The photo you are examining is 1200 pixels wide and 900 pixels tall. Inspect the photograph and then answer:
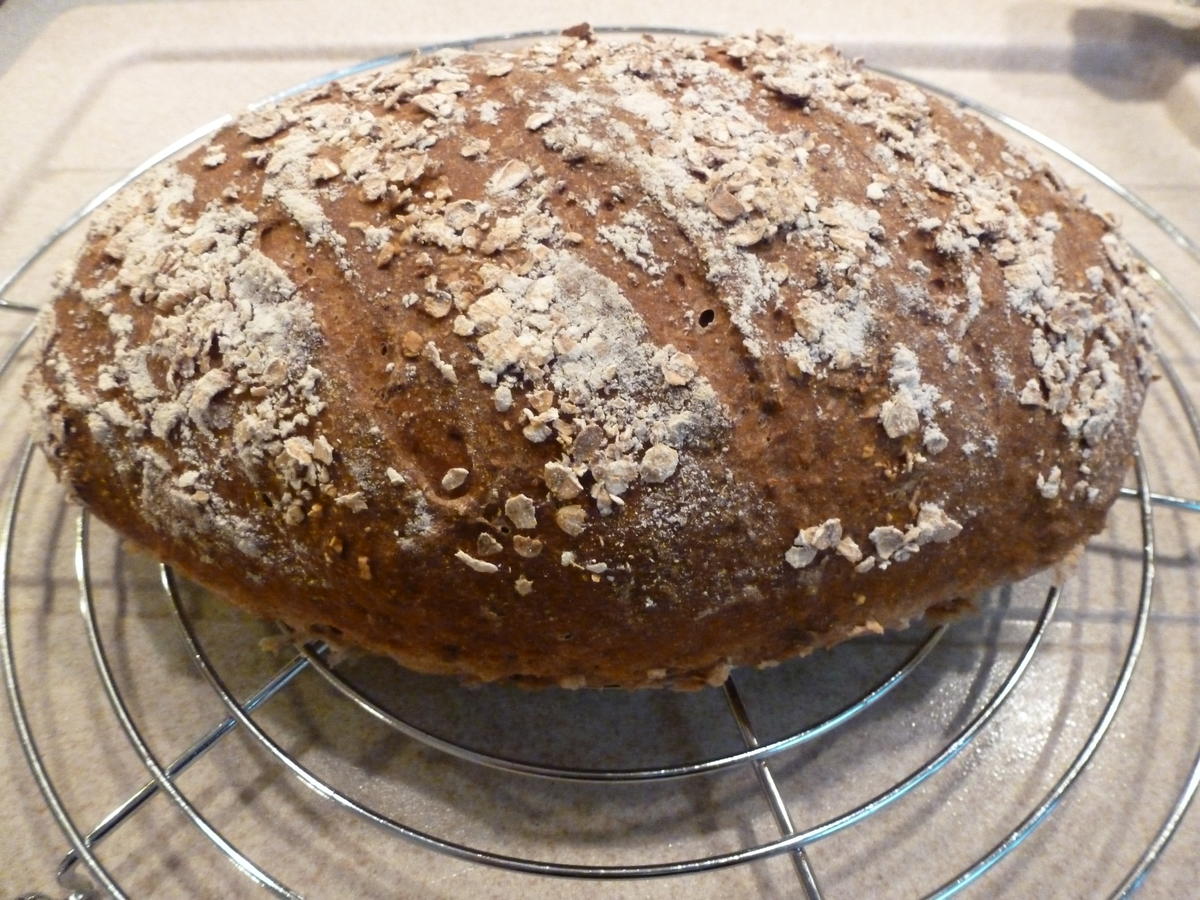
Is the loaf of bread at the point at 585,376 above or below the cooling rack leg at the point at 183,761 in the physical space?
above

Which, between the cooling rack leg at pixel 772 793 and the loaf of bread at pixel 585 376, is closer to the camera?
the loaf of bread at pixel 585 376

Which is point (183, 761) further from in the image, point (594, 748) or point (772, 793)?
point (772, 793)

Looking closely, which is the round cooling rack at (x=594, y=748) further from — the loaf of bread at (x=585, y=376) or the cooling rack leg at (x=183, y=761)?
the loaf of bread at (x=585, y=376)

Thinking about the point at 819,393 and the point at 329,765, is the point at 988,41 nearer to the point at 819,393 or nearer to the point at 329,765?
the point at 819,393

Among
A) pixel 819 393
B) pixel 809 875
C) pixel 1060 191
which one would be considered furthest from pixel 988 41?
pixel 809 875

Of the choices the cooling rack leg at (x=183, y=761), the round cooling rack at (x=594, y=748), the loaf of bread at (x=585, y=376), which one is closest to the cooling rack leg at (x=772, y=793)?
the round cooling rack at (x=594, y=748)

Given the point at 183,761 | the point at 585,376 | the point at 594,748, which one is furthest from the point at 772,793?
the point at 183,761

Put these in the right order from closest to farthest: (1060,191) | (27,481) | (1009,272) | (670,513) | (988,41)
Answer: (670,513), (1009,272), (1060,191), (27,481), (988,41)
